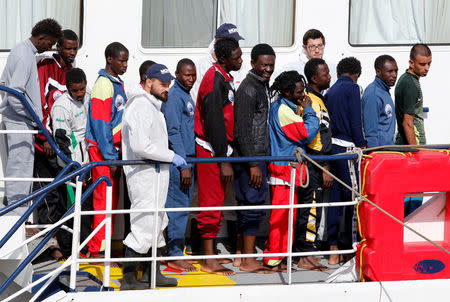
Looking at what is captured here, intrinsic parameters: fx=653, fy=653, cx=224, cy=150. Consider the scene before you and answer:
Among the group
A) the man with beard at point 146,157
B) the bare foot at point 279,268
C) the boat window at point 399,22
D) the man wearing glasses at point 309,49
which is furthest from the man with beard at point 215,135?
the boat window at point 399,22

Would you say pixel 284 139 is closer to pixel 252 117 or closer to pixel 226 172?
pixel 252 117

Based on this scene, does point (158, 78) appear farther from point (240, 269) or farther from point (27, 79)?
point (240, 269)

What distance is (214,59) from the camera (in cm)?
590

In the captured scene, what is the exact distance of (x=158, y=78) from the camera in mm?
4844

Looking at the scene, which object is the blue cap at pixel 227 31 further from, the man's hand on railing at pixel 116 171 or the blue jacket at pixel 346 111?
the man's hand on railing at pixel 116 171

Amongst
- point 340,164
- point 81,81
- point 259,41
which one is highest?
point 259,41

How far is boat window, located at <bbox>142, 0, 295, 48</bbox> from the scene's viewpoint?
6.20 m

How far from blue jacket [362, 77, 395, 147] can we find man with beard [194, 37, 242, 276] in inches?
49.1

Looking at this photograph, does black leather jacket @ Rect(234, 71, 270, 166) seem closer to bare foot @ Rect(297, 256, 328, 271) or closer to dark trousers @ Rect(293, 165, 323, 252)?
dark trousers @ Rect(293, 165, 323, 252)

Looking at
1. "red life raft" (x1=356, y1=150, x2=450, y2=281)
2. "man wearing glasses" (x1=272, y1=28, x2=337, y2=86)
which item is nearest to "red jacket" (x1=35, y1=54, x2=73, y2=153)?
"man wearing glasses" (x1=272, y1=28, x2=337, y2=86)

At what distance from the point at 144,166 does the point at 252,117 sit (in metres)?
1.10

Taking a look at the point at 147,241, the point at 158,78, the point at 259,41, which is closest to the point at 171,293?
the point at 147,241

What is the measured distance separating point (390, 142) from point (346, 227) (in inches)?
33.9

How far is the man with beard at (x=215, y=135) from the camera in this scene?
5.33m
